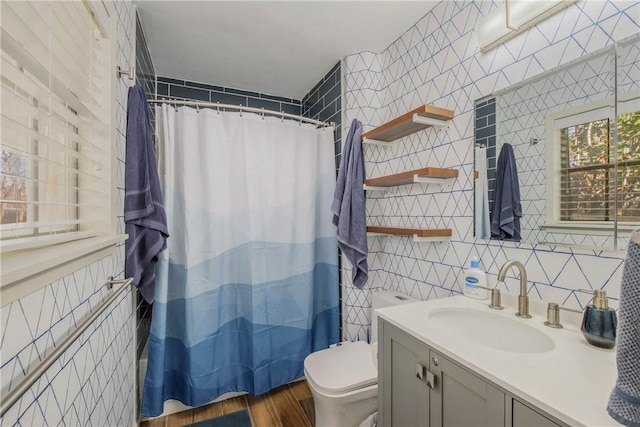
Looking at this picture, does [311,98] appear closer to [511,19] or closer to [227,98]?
[227,98]

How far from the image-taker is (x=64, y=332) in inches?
31.3

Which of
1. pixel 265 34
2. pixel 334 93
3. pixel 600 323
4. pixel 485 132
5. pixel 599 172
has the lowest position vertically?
pixel 600 323

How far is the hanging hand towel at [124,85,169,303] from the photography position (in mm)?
1362

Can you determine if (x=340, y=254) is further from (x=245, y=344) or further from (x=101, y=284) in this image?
(x=101, y=284)

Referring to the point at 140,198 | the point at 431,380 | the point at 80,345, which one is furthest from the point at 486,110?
the point at 80,345

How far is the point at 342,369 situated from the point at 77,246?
4.36 ft

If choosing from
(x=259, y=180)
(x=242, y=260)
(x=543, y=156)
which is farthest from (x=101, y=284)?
(x=543, y=156)

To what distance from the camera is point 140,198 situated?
1.39m

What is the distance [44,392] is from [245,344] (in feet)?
4.37

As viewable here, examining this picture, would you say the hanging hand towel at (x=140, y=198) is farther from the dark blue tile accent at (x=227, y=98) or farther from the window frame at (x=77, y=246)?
the dark blue tile accent at (x=227, y=98)

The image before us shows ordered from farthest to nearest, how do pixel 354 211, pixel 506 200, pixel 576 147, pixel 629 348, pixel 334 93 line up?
pixel 334 93, pixel 354 211, pixel 506 200, pixel 576 147, pixel 629 348

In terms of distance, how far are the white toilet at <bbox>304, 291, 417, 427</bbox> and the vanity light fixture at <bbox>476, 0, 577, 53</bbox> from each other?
4.55 ft

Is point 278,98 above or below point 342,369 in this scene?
above

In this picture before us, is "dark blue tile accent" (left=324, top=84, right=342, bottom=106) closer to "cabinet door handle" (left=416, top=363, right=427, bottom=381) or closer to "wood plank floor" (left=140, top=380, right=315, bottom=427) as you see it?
"cabinet door handle" (left=416, top=363, right=427, bottom=381)
